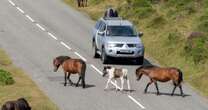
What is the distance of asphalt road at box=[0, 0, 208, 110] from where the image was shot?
27469mm

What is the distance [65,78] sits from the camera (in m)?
30.1

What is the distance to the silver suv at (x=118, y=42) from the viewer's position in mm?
35688

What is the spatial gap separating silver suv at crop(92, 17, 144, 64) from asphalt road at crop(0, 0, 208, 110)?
59 cm

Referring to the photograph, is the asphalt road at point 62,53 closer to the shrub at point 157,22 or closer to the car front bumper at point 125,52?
the car front bumper at point 125,52

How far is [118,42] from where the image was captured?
117 feet

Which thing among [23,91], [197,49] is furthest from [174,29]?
[23,91]

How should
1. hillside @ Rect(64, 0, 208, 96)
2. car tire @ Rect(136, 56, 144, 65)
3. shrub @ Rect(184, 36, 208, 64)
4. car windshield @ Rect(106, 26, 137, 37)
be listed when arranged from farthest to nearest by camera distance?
1. car windshield @ Rect(106, 26, 137, 37)
2. car tire @ Rect(136, 56, 144, 65)
3. shrub @ Rect(184, 36, 208, 64)
4. hillside @ Rect(64, 0, 208, 96)

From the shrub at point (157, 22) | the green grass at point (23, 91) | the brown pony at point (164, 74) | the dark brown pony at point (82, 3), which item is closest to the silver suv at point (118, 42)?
the green grass at point (23, 91)

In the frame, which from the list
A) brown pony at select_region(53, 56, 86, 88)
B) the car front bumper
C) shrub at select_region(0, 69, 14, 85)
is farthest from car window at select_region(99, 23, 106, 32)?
shrub at select_region(0, 69, 14, 85)

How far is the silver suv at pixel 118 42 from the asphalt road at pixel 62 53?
59 cm

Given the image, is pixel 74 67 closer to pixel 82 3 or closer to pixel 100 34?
pixel 100 34

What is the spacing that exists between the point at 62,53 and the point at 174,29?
25.5ft

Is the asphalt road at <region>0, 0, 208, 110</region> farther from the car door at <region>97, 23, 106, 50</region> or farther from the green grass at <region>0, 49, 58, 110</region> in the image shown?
the car door at <region>97, 23, 106, 50</region>

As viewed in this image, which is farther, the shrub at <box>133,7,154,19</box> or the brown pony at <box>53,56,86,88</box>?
the shrub at <box>133,7,154,19</box>
